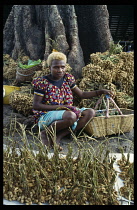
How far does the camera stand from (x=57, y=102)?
8.98ft

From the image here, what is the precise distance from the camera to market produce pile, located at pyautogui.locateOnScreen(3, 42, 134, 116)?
354cm

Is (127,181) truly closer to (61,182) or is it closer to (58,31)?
(61,182)

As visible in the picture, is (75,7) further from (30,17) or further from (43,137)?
(43,137)

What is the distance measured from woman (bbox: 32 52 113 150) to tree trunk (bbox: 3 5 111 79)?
119 cm

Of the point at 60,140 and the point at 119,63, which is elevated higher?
the point at 119,63

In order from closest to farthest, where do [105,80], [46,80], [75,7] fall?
[46,80] < [105,80] < [75,7]

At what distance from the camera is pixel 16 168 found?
147 centimetres

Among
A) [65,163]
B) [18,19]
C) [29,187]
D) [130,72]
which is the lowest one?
[29,187]

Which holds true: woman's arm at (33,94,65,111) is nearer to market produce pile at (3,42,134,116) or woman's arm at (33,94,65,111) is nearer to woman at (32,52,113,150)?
woman at (32,52,113,150)

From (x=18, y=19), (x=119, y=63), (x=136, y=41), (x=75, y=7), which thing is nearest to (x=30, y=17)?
(x=18, y=19)

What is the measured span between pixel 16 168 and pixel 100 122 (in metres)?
1.58

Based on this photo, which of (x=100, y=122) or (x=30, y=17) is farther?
(x=30, y=17)

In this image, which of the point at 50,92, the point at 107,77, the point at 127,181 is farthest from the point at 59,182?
the point at 107,77

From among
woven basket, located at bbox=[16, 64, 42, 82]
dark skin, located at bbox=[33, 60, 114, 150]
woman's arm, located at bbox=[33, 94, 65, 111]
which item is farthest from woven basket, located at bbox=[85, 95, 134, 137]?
woven basket, located at bbox=[16, 64, 42, 82]
